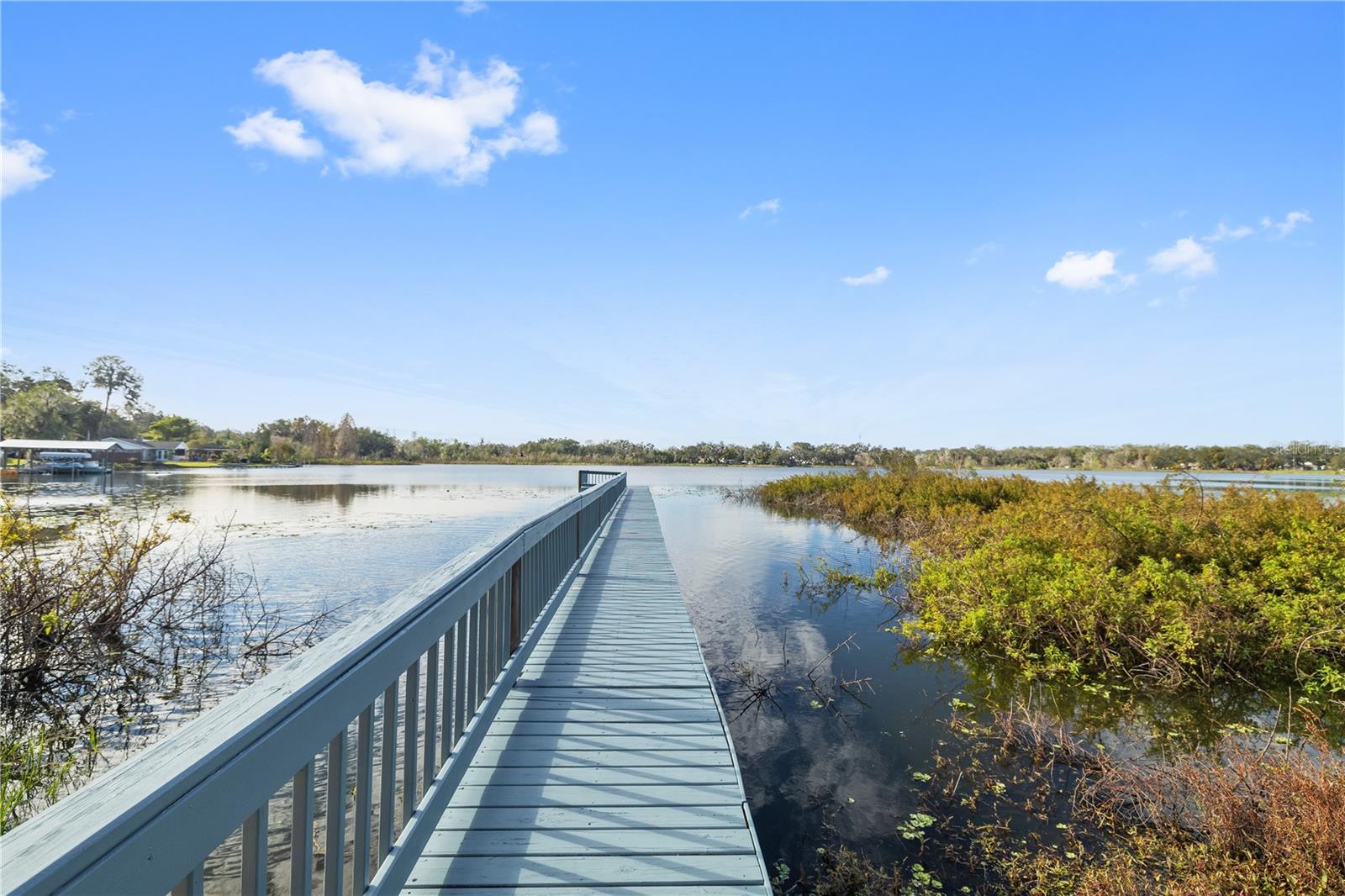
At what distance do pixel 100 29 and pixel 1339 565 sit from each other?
14591 mm

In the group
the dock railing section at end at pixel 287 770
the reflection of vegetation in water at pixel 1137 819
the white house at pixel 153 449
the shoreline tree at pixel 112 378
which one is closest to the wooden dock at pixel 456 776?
the dock railing section at end at pixel 287 770

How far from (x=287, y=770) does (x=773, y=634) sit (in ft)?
24.9

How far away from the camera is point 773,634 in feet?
27.1

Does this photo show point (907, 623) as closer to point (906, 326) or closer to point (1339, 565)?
point (1339, 565)

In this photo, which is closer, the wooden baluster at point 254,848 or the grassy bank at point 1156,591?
the wooden baluster at point 254,848

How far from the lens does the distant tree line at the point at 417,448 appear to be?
142ft

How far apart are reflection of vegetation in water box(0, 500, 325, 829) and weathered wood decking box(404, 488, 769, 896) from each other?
3.37 m

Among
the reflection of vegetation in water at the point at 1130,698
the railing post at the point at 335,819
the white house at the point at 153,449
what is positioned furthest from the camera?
the white house at the point at 153,449

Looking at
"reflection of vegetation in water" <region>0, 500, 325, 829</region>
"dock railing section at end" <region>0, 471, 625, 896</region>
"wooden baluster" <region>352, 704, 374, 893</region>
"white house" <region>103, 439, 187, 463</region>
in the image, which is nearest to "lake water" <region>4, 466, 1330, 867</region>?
"reflection of vegetation in water" <region>0, 500, 325, 829</region>

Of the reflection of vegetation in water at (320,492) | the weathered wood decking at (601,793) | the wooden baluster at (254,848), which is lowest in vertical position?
the reflection of vegetation in water at (320,492)

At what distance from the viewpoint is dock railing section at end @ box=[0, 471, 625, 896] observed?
2.49 ft

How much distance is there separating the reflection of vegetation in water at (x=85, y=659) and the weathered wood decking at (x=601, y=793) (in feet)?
11.1

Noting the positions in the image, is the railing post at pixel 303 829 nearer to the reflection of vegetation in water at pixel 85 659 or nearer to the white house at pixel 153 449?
the reflection of vegetation in water at pixel 85 659

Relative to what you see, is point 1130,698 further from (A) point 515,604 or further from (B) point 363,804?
(B) point 363,804
